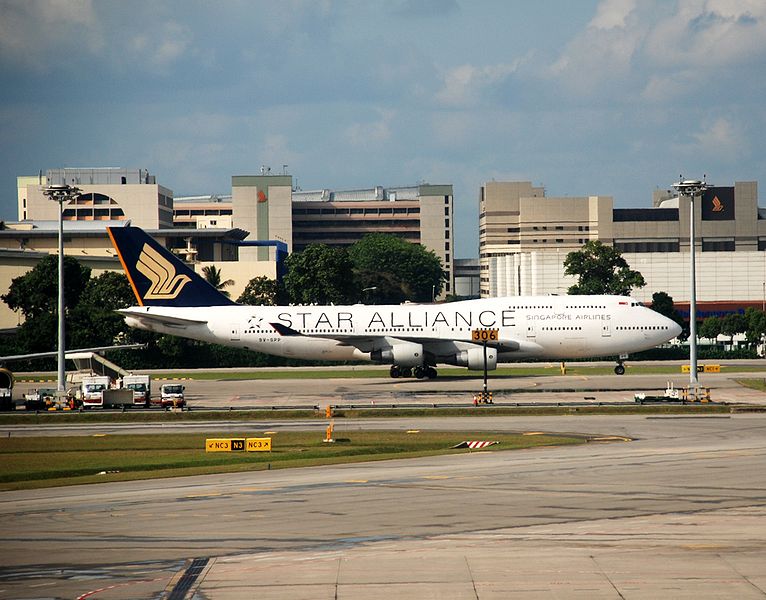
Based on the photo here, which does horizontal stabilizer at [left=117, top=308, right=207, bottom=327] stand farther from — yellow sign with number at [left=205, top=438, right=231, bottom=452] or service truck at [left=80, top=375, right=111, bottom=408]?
yellow sign with number at [left=205, top=438, right=231, bottom=452]

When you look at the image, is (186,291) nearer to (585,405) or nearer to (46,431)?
(46,431)

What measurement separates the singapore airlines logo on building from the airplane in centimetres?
8

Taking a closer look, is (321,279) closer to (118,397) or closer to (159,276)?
(159,276)

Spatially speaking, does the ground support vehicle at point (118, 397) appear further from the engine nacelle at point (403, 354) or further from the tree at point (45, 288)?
the tree at point (45, 288)

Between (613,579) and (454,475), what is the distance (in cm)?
1444

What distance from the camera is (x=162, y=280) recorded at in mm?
81062

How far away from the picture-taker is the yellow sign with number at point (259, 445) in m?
44.3

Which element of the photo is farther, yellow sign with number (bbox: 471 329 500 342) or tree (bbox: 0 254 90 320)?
tree (bbox: 0 254 90 320)

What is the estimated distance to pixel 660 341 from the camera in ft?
258

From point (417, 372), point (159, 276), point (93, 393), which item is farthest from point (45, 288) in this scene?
point (93, 393)

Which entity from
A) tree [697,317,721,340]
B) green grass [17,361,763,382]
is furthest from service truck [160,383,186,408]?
tree [697,317,721,340]

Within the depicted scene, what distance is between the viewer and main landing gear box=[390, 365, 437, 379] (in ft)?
263

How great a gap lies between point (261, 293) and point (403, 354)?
250 ft

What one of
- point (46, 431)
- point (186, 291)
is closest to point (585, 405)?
point (46, 431)
